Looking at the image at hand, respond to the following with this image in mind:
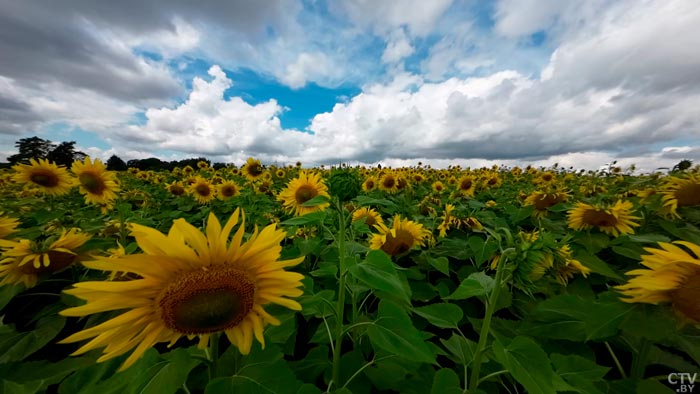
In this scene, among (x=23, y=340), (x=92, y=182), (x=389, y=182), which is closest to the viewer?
(x=23, y=340)

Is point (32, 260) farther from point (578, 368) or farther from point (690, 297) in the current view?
point (690, 297)

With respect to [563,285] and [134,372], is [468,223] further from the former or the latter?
[134,372]

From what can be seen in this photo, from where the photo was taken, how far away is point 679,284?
1.19 metres

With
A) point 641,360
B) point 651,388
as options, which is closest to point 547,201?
point 641,360

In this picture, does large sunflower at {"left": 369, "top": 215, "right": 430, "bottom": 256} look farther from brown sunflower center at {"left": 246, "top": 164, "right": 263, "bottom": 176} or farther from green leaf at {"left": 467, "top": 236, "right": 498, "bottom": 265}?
brown sunflower center at {"left": 246, "top": 164, "right": 263, "bottom": 176}

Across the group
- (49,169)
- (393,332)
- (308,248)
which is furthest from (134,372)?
(49,169)

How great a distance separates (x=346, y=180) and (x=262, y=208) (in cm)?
321

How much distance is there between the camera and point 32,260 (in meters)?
1.69

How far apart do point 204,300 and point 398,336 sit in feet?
2.51

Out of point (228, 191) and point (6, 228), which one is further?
point (228, 191)

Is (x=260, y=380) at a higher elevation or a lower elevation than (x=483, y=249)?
lower

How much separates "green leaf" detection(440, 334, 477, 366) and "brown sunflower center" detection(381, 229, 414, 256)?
1043 millimetres

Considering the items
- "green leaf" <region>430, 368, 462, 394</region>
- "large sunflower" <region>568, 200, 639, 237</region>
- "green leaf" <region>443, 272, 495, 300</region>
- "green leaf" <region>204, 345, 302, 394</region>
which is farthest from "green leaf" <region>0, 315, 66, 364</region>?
"large sunflower" <region>568, 200, 639, 237</region>

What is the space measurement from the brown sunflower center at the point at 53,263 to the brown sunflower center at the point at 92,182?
2898 millimetres
